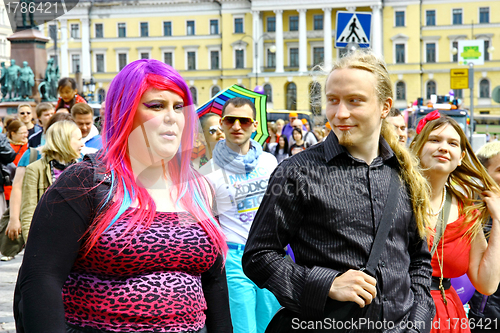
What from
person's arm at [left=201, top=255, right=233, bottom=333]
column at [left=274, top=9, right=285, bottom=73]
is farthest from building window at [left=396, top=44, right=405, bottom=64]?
person's arm at [left=201, top=255, right=233, bottom=333]

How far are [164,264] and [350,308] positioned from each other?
69 centimetres

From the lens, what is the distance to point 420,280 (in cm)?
244

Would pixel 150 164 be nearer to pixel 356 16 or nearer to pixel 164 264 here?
pixel 164 264

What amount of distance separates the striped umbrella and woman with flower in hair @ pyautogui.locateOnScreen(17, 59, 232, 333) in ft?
11.0

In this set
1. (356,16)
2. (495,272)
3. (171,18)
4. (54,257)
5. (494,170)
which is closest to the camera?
(54,257)

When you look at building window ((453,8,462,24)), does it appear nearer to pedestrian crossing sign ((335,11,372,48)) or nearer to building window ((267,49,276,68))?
building window ((267,49,276,68))

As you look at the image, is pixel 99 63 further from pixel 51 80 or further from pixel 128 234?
pixel 128 234

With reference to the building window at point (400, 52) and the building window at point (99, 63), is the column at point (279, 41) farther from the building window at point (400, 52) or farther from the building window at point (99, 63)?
the building window at point (99, 63)

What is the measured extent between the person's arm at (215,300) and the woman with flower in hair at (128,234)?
5 cm

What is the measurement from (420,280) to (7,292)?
527 cm

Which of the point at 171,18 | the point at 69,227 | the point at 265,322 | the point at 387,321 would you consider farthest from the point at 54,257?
the point at 171,18

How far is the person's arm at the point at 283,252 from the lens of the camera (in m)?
2.17

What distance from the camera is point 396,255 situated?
7.52 ft

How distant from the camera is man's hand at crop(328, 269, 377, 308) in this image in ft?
6.93
